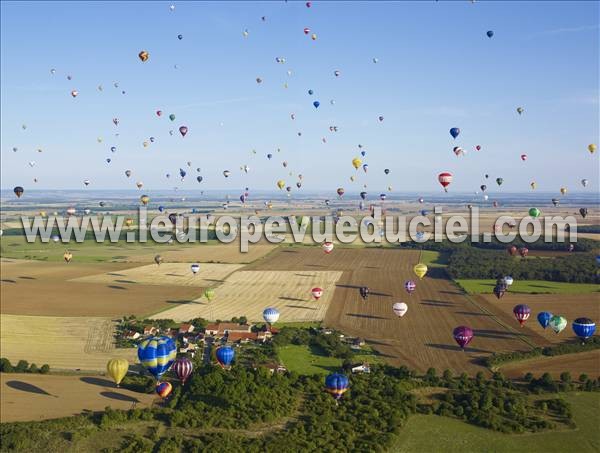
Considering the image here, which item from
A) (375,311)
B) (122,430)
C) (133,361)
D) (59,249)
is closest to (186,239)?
(59,249)

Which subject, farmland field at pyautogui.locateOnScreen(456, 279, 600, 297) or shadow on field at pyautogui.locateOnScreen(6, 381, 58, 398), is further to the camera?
farmland field at pyautogui.locateOnScreen(456, 279, 600, 297)

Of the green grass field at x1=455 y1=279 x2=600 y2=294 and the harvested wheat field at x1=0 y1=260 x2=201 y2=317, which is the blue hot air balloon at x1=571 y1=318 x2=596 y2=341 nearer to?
the green grass field at x1=455 y1=279 x2=600 y2=294

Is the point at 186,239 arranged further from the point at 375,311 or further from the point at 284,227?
the point at 375,311

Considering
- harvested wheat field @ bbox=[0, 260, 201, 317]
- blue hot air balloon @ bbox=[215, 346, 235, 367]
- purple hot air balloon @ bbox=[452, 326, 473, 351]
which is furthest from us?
harvested wheat field @ bbox=[0, 260, 201, 317]

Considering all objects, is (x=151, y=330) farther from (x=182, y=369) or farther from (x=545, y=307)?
(x=545, y=307)

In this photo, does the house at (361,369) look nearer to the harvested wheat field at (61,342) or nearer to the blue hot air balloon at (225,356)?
the blue hot air balloon at (225,356)

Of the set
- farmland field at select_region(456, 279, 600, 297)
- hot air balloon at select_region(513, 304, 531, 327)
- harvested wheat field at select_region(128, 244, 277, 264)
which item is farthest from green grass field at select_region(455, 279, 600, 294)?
harvested wheat field at select_region(128, 244, 277, 264)
